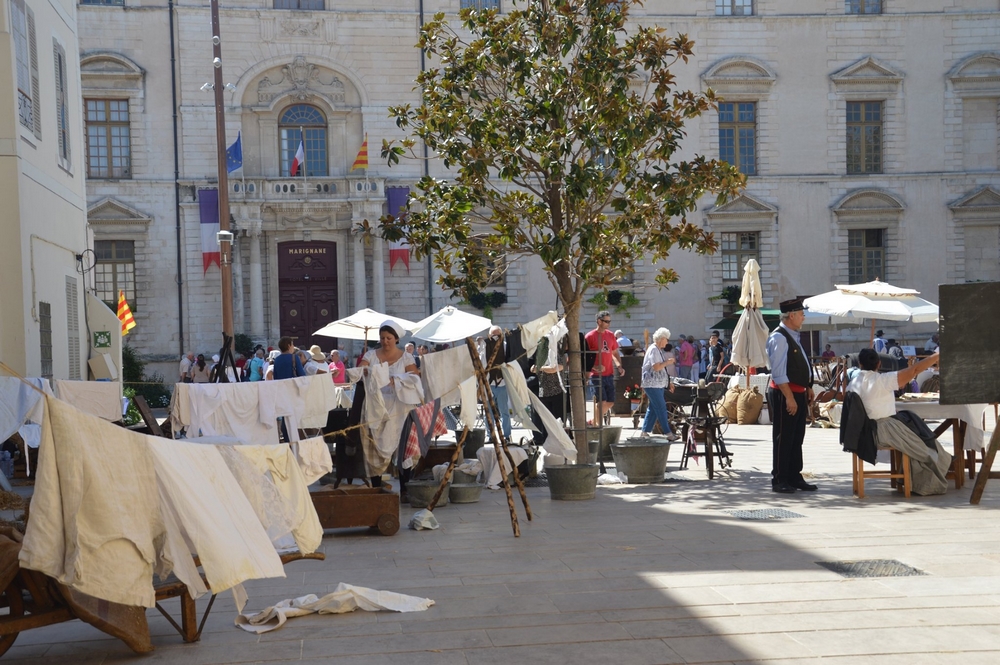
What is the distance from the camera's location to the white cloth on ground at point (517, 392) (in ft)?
32.4

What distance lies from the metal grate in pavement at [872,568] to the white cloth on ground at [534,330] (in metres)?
4.28

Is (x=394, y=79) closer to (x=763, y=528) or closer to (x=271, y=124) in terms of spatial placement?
(x=271, y=124)

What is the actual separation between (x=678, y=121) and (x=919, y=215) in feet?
83.3

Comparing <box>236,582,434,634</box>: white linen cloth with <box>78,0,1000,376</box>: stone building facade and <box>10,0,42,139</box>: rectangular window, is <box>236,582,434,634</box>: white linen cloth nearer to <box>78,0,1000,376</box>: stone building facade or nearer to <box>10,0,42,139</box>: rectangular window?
<box>10,0,42,139</box>: rectangular window

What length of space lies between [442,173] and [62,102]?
17106mm

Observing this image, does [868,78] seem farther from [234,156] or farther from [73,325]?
[73,325]

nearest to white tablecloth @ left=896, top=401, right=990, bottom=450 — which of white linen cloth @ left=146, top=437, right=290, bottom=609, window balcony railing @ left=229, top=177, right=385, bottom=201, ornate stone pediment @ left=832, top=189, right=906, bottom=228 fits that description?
white linen cloth @ left=146, top=437, right=290, bottom=609

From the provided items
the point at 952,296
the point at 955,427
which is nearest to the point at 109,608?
the point at 952,296

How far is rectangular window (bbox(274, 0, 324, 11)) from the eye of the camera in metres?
32.7

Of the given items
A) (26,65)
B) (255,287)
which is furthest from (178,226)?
(26,65)

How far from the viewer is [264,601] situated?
21.4 feet

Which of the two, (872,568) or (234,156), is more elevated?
(234,156)

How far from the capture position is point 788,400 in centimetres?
1070

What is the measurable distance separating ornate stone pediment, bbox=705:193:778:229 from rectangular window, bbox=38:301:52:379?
23831mm
